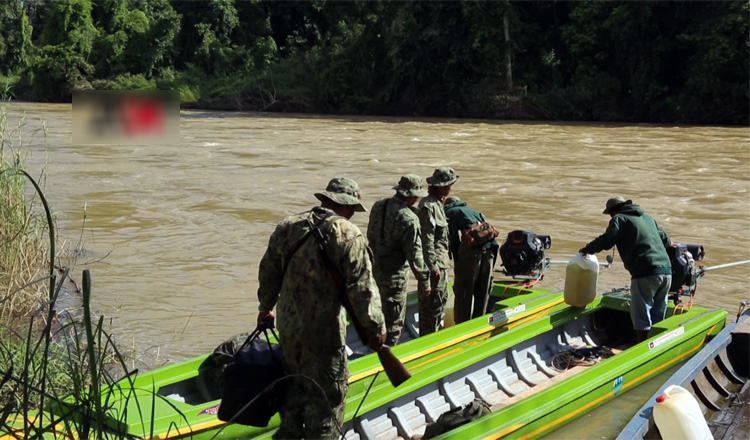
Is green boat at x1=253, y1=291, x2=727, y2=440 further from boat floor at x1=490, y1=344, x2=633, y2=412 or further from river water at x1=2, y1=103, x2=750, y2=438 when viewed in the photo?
river water at x1=2, y1=103, x2=750, y2=438

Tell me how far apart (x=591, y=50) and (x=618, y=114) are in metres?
3.20

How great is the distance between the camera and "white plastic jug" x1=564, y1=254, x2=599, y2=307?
799cm

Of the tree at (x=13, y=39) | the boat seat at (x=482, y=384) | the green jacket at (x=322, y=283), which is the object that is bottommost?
the boat seat at (x=482, y=384)

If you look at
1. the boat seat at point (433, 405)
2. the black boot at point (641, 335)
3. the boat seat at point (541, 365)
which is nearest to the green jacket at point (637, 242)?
the black boot at point (641, 335)

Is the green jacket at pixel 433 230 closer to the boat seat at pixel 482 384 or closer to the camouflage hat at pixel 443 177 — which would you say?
the camouflage hat at pixel 443 177

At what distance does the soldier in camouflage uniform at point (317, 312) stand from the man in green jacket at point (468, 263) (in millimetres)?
3416

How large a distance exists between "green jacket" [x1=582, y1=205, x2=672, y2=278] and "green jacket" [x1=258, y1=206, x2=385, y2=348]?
3.46m

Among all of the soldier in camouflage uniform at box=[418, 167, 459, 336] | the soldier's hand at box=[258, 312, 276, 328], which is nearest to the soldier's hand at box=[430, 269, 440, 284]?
the soldier in camouflage uniform at box=[418, 167, 459, 336]

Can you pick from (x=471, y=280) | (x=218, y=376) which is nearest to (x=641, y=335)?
(x=471, y=280)

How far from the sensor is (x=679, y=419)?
4660 millimetres

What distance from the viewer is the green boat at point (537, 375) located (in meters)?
5.79

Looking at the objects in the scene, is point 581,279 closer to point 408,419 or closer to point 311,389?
point 408,419

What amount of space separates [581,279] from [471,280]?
1.04 m

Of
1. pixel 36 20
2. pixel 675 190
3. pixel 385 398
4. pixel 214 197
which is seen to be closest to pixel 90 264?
pixel 214 197
